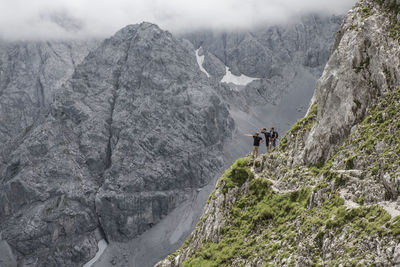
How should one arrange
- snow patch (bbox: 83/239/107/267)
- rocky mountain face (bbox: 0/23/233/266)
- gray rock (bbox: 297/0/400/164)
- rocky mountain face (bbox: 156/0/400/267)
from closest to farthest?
rocky mountain face (bbox: 156/0/400/267), gray rock (bbox: 297/0/400/164), snow patch (bbox: 83/239/107/267), rocky mountain face (bbox: 0/23/233/266)

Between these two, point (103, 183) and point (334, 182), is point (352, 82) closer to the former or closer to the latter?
point (334, 182)

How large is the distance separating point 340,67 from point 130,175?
526 feet

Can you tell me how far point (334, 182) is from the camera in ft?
66.8

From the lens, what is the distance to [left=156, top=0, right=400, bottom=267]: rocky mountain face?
54.5 feet

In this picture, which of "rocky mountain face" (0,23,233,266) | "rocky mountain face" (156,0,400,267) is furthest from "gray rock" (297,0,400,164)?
"rocky mountain face" (0,23,233,266)

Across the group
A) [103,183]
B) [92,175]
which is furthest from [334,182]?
[92,175]

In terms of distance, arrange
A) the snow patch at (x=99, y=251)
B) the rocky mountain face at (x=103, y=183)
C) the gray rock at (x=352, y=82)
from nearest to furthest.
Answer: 1. the gray rock at (x=352, y=82)
2. the snow patch at (x=99, y=251)
3. the rocky mountain face at (x=103, y=183)

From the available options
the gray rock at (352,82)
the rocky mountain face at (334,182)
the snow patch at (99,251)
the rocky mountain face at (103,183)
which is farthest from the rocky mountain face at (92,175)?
the gray rock at (352,82)

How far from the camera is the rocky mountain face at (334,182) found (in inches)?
654

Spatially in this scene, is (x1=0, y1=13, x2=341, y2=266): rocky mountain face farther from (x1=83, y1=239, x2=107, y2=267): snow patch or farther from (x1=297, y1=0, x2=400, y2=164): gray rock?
(x1=297, y1=0, x2=400, y2=164): gray rock

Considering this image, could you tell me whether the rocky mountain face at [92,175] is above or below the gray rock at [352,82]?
below

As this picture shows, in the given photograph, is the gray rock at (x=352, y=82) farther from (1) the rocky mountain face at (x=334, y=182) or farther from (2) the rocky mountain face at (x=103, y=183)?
(2) the rocky mountain face at (x=103, y=183)

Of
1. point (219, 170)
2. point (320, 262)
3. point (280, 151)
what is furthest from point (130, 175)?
point (320, 262)

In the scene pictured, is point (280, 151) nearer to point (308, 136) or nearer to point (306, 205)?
point (308, 136)
